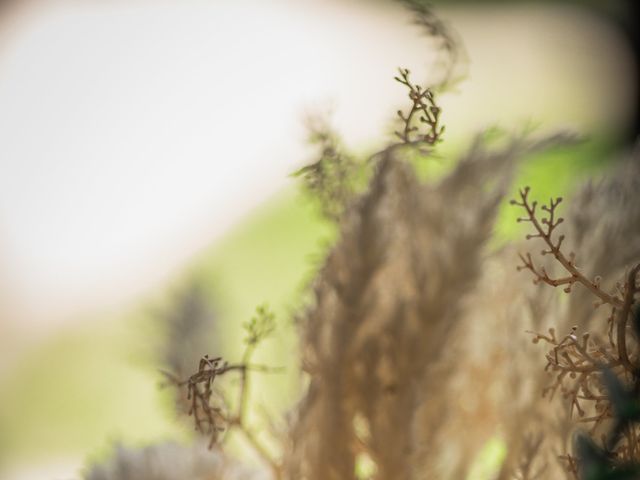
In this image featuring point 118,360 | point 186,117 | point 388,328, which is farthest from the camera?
point 186,117

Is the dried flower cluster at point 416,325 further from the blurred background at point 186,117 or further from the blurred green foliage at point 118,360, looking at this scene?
the blurred background at point 186,117

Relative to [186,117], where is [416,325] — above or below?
below

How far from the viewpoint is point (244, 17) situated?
5.22ft

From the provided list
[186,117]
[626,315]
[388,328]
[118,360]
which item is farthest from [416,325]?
[186,117]

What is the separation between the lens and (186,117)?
1.51 meters

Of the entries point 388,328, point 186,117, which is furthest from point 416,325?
point 186,117

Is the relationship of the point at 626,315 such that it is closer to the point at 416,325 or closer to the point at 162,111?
the point at 416,325

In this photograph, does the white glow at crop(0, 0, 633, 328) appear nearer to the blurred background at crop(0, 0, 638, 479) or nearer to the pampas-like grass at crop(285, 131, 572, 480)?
the blurred background at crop(0, 0, 638, 479)

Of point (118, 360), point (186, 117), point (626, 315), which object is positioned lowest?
point (626, 315)

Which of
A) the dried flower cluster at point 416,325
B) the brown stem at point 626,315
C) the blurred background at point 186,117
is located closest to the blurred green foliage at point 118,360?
the blurred background at point 186,117

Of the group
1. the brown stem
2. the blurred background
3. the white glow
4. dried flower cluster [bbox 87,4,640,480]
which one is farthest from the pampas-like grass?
the white glow

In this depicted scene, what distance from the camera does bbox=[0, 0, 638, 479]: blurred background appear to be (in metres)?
1.34

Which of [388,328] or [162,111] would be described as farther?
[162,111]

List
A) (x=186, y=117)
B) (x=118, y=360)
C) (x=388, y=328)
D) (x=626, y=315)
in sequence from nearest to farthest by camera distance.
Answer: (x=626, y=315) < (x=388, y=328) < (x=118, y=360) < (x=186, y=117)
